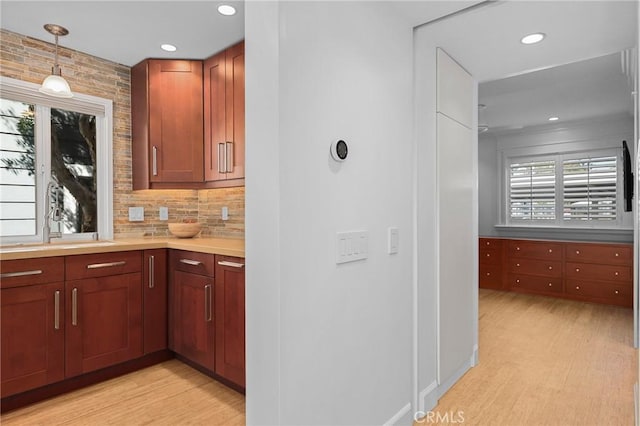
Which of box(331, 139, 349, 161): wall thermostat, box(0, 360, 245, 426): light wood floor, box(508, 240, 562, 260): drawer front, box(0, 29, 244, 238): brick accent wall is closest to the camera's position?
box(331, 139, 349, 161): wall thermostat

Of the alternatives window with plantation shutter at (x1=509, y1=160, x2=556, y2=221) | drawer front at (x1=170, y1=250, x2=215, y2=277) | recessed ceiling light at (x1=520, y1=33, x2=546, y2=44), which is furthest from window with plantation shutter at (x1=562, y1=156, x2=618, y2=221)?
drawer front at (x1=170, y1=250, x2=215, y2=277)

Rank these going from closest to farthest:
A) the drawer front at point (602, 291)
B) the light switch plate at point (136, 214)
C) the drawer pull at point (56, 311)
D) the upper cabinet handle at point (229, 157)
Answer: the drawer pull at point (56, 311), the upper cabinet handle at point (229, 157), the light switch plate at point (136, 214), the drawer front at point (602, 291)

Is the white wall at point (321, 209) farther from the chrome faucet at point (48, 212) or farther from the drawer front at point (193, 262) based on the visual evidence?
the chrome faucet at point (48, 212)

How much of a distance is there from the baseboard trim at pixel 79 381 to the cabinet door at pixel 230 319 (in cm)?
72

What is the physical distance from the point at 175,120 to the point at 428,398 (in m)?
2.83

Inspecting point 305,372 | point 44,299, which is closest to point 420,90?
point 305,372

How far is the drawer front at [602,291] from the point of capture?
15.1 ft

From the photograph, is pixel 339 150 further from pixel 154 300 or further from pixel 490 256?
pixel 490 256

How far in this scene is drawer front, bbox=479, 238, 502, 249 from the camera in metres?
5.71

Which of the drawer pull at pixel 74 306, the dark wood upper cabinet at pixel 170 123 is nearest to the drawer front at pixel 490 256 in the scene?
the dark wood upper cabinet at pixel 170 123

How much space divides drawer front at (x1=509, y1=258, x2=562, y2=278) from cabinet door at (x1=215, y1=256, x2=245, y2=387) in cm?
467

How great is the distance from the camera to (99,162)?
3.18 m

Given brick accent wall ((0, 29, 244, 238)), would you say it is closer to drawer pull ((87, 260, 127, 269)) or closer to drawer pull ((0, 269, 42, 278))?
drawer pull ((87, 260, 127, 269))

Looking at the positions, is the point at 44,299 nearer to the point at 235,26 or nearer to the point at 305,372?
the point at 305,372
